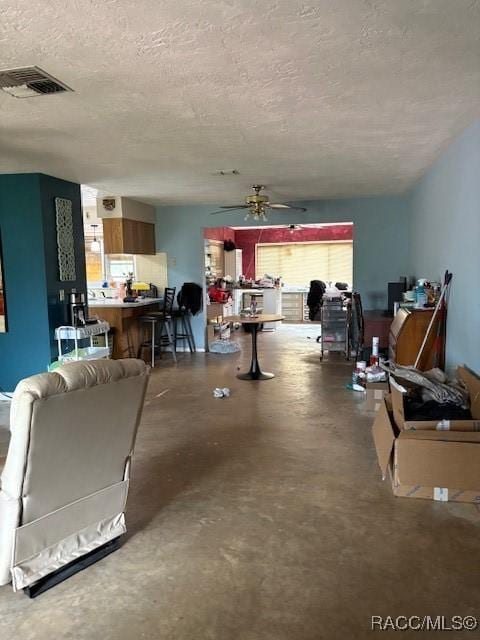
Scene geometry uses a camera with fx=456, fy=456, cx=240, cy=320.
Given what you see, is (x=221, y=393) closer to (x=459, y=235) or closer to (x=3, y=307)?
(x=3, y=307)

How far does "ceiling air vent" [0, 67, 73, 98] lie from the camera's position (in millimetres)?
2391

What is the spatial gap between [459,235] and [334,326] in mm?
3460

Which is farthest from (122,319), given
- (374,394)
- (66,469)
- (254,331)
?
(66,469)

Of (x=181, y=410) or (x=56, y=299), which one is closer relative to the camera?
(x=181, y=410)

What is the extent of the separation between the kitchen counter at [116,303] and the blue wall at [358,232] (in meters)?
0.81

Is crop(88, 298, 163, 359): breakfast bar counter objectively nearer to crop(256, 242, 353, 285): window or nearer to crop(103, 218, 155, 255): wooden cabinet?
crop(103, 218, 155, 255): wooden cabinet

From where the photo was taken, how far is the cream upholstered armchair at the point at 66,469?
1.86m

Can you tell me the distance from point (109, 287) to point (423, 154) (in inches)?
214

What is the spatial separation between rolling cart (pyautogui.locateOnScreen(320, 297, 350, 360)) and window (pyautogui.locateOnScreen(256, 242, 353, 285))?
4.28 m

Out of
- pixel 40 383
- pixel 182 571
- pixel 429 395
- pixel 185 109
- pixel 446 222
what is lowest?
pixel 182 571

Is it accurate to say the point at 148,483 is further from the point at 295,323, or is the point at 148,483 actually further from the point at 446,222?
the point at 295,323

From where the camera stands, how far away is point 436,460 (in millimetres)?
2662

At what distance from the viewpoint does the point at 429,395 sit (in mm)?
3307

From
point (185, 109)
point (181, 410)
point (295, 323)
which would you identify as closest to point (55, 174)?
point (185, 109)
